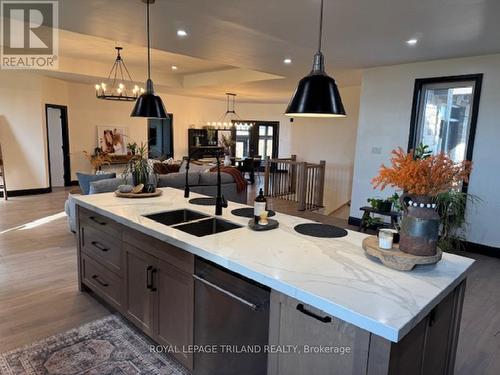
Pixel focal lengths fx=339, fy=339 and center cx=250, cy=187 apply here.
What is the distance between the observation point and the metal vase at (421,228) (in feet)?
4.78

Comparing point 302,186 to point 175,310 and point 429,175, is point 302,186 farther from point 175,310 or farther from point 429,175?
point 429,175

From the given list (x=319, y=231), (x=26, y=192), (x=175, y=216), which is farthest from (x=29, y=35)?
(x=319, y=231)

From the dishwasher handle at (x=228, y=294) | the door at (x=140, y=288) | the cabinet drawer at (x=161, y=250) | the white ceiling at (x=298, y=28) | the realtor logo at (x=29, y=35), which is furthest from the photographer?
the realtor logo at (x=29, y=35)

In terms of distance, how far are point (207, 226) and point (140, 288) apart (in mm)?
603

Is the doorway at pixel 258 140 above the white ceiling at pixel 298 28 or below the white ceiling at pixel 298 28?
below

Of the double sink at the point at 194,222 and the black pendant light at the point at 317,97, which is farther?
the double sink at the point at 194,222

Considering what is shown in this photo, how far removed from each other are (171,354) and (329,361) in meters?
1.20

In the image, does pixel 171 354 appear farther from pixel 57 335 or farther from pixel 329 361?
pixel 329 361

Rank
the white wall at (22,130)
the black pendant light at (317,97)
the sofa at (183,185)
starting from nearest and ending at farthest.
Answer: the black pendant light at (317,97) < the sofa at (183,185) < the white wall at (22,130)

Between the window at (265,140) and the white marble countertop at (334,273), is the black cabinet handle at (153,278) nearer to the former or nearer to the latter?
the white marble countertop at (334,273)

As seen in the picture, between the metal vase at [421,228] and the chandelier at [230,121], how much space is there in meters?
10.4

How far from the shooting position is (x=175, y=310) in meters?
2.00

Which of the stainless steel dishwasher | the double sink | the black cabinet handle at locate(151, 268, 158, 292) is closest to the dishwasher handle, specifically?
the stainless steel dishwasher

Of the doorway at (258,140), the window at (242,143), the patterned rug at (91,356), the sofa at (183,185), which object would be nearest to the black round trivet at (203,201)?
the patterned rug at (91,356)
